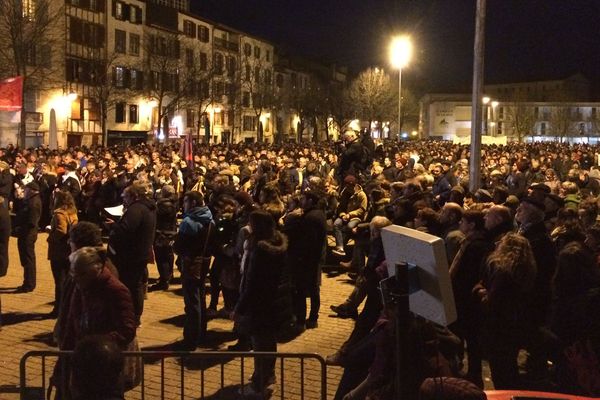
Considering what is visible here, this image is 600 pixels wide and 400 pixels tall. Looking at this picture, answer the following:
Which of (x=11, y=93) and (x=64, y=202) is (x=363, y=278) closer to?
(x=64, y=202)

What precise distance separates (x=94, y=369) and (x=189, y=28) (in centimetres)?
6667

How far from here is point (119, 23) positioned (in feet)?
186

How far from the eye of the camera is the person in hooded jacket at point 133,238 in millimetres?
7848

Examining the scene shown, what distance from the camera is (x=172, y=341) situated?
27.3 feet

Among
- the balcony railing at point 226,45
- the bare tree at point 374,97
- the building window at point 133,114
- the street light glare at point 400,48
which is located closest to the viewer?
the street light glare at point 400,48

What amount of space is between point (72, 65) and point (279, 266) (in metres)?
49.3

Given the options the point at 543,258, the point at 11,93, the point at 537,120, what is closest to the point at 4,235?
the point at 543,258

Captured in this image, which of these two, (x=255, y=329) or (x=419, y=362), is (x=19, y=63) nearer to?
(x=255, y=329)

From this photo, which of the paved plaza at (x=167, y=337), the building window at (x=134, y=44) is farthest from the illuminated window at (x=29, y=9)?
the paved plaza at (x=167, y=337)

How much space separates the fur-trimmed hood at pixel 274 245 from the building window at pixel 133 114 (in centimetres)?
5353

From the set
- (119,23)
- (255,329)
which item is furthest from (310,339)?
(119,23)

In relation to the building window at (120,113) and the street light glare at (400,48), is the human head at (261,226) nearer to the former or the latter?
the street light glare at (400,48)

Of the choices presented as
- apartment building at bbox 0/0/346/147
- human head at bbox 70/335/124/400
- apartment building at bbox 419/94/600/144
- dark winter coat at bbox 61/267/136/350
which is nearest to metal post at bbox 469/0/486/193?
dark winter coat at bbox 61/267/136/350

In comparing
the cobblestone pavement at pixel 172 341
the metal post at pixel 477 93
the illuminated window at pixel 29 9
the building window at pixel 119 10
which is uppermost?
the building window at pixel 119 10
